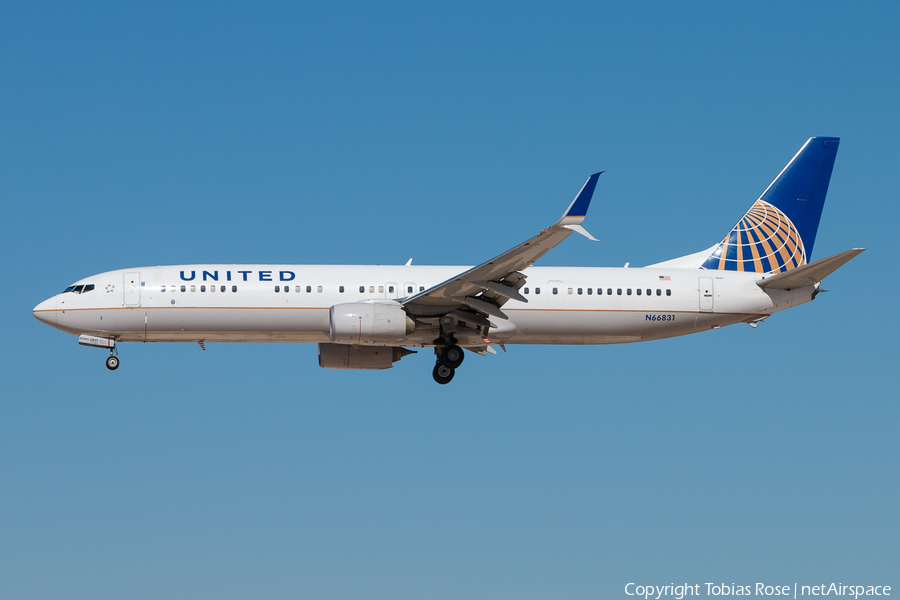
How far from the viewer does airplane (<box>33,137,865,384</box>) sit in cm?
3362

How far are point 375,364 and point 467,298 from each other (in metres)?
5.13

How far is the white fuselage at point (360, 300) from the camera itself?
34500mm

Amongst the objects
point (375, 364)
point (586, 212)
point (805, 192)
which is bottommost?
point (375, 364)

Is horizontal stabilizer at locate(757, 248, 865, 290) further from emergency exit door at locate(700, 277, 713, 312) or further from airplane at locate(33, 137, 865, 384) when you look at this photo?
emergency exit door at locate(700, 277, 713, 312)

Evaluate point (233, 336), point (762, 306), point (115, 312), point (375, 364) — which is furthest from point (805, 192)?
point (115, 312)

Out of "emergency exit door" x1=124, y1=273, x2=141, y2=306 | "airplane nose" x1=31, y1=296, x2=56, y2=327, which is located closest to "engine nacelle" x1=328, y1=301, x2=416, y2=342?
"emergency exit door" x1=124, y1=273, x2=141, y2=306

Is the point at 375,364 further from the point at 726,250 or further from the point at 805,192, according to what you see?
the point at 805,192

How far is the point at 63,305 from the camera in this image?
35.2 meters

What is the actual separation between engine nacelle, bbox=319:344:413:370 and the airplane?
0.03 metres

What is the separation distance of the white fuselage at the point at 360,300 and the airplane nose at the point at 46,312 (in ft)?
0.15

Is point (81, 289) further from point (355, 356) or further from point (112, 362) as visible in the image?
point (355, 356)

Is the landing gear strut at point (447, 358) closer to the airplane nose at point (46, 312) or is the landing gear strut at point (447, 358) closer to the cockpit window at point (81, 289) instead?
the cockpit window at point (81, 289)

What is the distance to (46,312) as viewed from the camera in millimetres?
35312

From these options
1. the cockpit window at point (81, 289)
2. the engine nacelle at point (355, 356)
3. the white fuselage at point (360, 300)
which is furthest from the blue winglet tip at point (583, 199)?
the cockpit window at point (81, 289)
